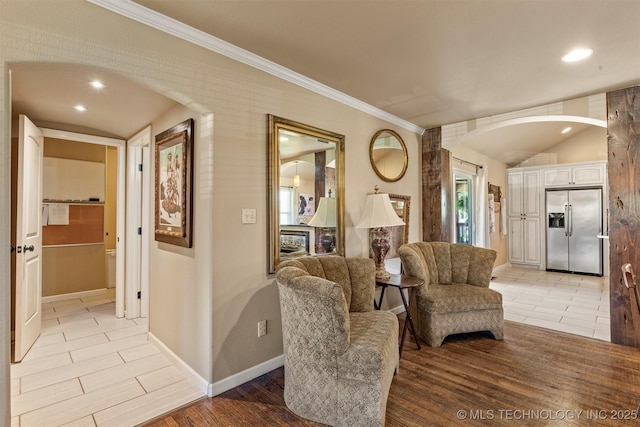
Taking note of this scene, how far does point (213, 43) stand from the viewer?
2113mm

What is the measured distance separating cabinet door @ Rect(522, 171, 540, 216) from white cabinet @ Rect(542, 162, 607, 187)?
0.17 meters

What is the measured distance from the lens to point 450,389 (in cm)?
219

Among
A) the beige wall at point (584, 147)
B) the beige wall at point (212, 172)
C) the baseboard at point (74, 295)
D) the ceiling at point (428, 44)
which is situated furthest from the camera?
the beige wall at point (584, 147)

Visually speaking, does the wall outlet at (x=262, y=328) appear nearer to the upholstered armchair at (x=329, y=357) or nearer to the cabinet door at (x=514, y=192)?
the upholstered armchair at (x=329, y=357)

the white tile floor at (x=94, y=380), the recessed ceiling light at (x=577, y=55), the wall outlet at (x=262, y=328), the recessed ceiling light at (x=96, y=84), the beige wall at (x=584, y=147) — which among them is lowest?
the white tile floor at (x=94, y=380)

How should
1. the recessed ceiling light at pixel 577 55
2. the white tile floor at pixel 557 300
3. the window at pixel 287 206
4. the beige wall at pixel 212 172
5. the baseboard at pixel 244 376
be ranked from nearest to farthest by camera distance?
the beige wall at pixel 212 172 → the baseboard at pixel 244 376 → the recessed ceiling light at pixel 577 55 → the window at pixel 287 206 → the white tile floor at pixel 557 300

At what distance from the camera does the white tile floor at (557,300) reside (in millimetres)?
3445

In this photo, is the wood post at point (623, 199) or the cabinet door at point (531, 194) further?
the cabinet door at point (531, 194)

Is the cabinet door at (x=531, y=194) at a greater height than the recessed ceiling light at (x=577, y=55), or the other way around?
the recessed ceiling light at (x=577, y=55)

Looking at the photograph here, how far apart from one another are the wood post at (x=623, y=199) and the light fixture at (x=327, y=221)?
2.63 meters

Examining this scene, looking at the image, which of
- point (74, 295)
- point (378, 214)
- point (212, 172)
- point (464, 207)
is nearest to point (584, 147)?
point (464, 207)

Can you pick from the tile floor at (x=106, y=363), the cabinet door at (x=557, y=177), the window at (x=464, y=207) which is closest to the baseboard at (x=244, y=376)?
the tile floor at (x=106, y=363)

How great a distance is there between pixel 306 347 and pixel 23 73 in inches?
101

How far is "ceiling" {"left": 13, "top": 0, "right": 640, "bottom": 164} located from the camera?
180 centimetres
